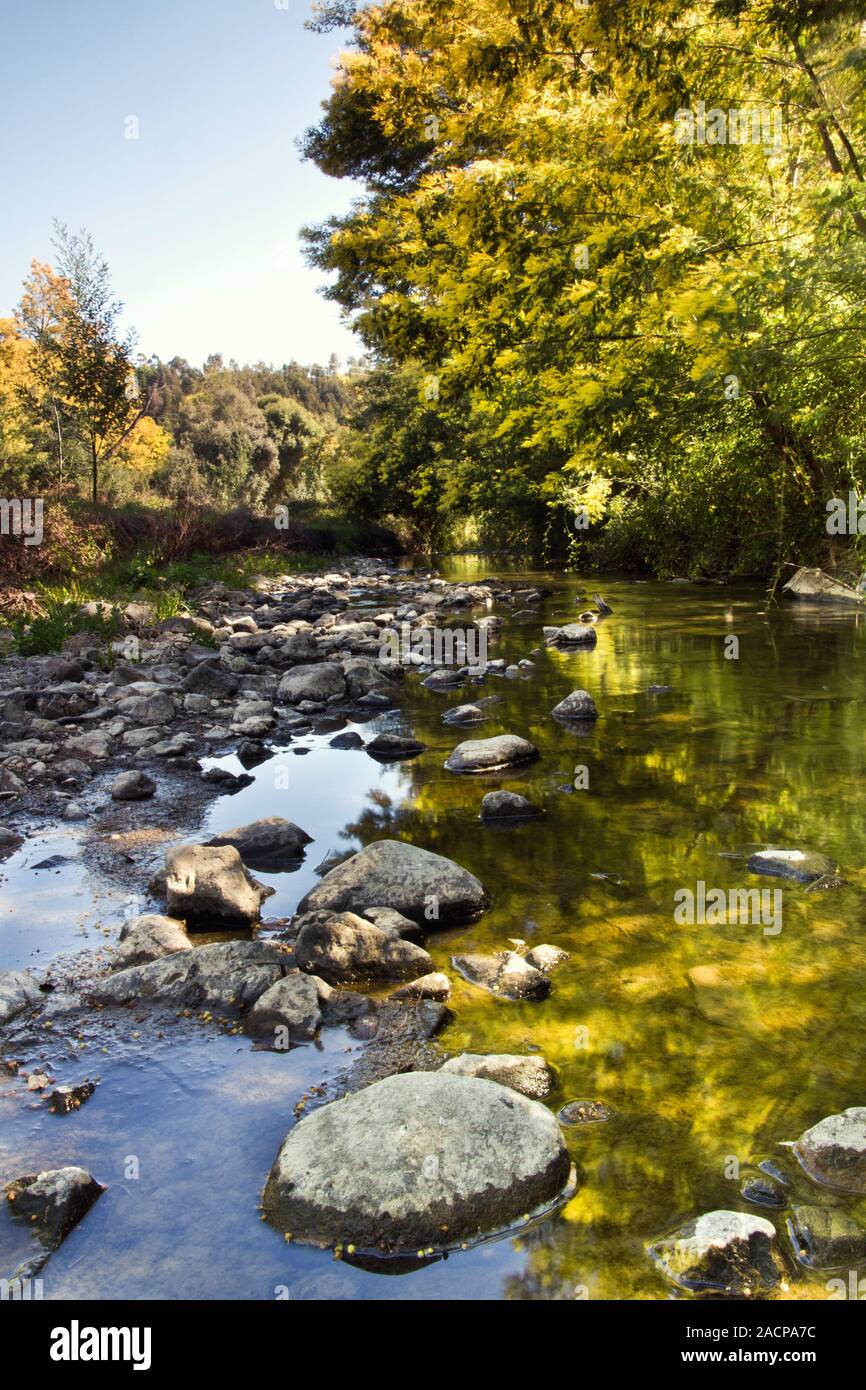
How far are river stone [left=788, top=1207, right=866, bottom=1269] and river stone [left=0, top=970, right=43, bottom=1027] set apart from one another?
9.08 ft

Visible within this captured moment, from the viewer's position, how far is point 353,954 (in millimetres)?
3910

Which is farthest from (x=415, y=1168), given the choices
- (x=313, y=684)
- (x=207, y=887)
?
Answer: (x=313, y=684)

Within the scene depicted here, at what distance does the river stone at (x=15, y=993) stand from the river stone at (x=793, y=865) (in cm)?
339

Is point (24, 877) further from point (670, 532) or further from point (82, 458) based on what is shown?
point (82, 458)

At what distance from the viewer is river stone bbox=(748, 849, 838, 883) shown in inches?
185

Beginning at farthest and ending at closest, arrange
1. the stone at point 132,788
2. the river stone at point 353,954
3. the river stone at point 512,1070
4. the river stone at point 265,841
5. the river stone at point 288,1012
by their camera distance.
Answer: the stone at point 132,788, the river stone at point 265,841, the river stone at point 353,954, the river stone at point 288,1012, the river stone at point 512,1070

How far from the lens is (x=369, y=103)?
76.7 feet

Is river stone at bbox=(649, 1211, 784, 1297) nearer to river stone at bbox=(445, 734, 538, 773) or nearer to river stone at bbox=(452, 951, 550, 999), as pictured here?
river stone at bbox=(452, 951, 550, 999)

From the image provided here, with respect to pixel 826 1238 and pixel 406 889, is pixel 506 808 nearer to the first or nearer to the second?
pixel 406 889

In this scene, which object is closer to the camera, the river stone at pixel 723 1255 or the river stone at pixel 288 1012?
the river stone at pixel 723 1255

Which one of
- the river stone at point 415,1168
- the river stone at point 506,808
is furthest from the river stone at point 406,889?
the river stone at point 415,1168

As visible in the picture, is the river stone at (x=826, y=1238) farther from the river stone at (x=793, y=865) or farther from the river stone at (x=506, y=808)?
the river stone at (x=506, y=808)

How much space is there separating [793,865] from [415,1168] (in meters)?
2.90

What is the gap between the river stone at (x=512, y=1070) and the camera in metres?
3.08
